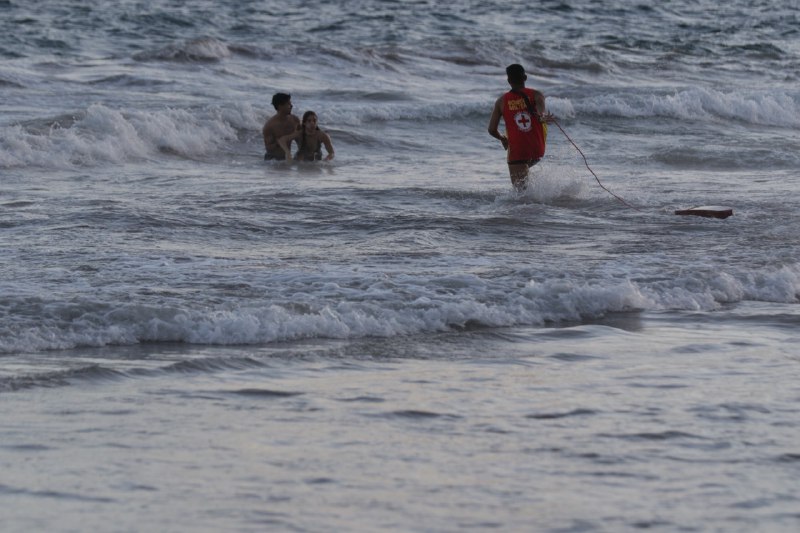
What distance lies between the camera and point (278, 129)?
16.4m

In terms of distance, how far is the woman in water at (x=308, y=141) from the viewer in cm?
1625

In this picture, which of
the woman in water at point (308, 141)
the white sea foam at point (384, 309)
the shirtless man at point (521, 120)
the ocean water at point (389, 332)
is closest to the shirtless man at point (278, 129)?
the woman in water at point (308, 141)

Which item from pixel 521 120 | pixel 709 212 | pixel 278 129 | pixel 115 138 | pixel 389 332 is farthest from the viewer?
pixel 115 138

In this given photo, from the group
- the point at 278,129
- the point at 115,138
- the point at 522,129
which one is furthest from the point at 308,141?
the point at 522,129

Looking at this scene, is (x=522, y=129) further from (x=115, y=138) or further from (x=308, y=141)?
(x=115, y=138)

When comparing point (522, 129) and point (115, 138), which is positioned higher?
point (522, 129)

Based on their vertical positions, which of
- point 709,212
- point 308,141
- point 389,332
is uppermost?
point 308,141

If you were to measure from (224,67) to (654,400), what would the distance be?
21.2 metres

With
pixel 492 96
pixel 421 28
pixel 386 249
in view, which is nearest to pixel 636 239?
pixel 386 249

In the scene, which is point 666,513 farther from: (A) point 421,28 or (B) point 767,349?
(A) point 421,28

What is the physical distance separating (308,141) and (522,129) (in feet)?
14.4

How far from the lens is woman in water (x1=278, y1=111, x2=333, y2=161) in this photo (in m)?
16.2

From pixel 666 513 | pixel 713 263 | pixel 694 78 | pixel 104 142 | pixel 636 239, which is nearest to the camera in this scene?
pixel 666 513

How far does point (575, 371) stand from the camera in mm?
6602
